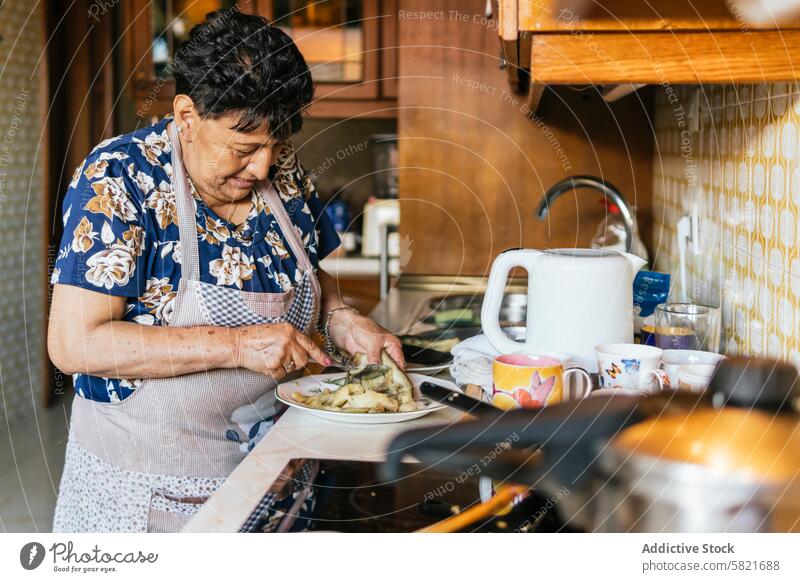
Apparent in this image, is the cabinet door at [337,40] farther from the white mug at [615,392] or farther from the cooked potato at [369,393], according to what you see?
the white mug at [615,392]

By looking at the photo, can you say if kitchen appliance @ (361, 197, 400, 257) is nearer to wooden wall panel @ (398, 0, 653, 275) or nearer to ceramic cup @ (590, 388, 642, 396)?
wooden wall panel @ (398, 0, 653, 275)

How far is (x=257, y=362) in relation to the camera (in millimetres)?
892

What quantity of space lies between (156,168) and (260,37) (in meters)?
0.19

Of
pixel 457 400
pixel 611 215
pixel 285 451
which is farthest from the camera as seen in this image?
pixel 611 215

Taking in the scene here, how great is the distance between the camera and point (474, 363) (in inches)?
39.2

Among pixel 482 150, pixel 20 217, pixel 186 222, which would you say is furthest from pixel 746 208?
pixel 20 217

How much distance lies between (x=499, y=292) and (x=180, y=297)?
36 cm

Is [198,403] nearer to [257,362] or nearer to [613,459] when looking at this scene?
[257,362]

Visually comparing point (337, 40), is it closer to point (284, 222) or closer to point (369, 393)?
point (284, 222)

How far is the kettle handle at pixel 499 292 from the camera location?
950 millimetres

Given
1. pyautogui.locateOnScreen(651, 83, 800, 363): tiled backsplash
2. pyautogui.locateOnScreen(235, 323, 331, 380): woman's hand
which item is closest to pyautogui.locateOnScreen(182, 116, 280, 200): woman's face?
pyautogui.locateOnScreen(235, 323, 331, 380): woman's hand

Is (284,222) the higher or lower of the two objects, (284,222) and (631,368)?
the higher

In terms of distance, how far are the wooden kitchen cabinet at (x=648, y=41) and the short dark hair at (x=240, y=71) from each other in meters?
0.31
